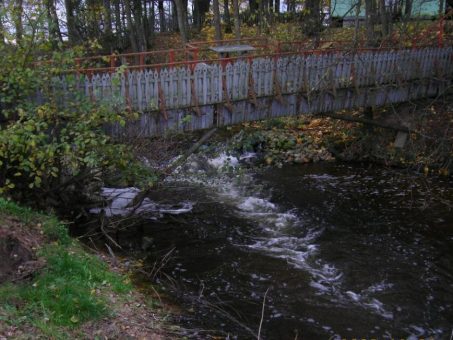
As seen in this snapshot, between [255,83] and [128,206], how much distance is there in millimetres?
4352

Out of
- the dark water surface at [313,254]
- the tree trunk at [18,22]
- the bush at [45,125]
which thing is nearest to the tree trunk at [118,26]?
the dark water surface at [313,254]

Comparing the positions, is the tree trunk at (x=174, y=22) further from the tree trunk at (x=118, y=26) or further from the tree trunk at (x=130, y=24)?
the tree trunk at (x=130, y=24)

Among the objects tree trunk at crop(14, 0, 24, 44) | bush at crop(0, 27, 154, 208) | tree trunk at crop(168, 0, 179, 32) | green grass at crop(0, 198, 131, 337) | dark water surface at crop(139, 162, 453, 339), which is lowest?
dark water surface at crop(139, 162, 453, 339)

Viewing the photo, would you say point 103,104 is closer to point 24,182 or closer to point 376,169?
point 24,182

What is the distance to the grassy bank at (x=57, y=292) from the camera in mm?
5527

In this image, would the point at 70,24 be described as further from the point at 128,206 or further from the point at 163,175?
the point at 163,175

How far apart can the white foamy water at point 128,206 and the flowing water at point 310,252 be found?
0.09m

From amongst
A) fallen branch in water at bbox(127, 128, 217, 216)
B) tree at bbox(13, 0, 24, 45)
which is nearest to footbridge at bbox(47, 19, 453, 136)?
fallen branch in water at bbox(127, 128, 217, 216)

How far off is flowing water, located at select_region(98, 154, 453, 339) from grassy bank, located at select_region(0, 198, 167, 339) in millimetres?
1019

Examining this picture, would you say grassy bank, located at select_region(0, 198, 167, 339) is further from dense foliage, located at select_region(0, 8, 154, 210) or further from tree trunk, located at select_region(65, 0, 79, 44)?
tree trunk, located at select_region(65, 0, 79, 44)

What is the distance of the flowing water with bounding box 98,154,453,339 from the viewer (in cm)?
718

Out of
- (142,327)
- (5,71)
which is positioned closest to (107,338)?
(142,327)

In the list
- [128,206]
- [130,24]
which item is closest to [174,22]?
[130,24]

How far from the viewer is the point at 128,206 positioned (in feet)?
37.1
